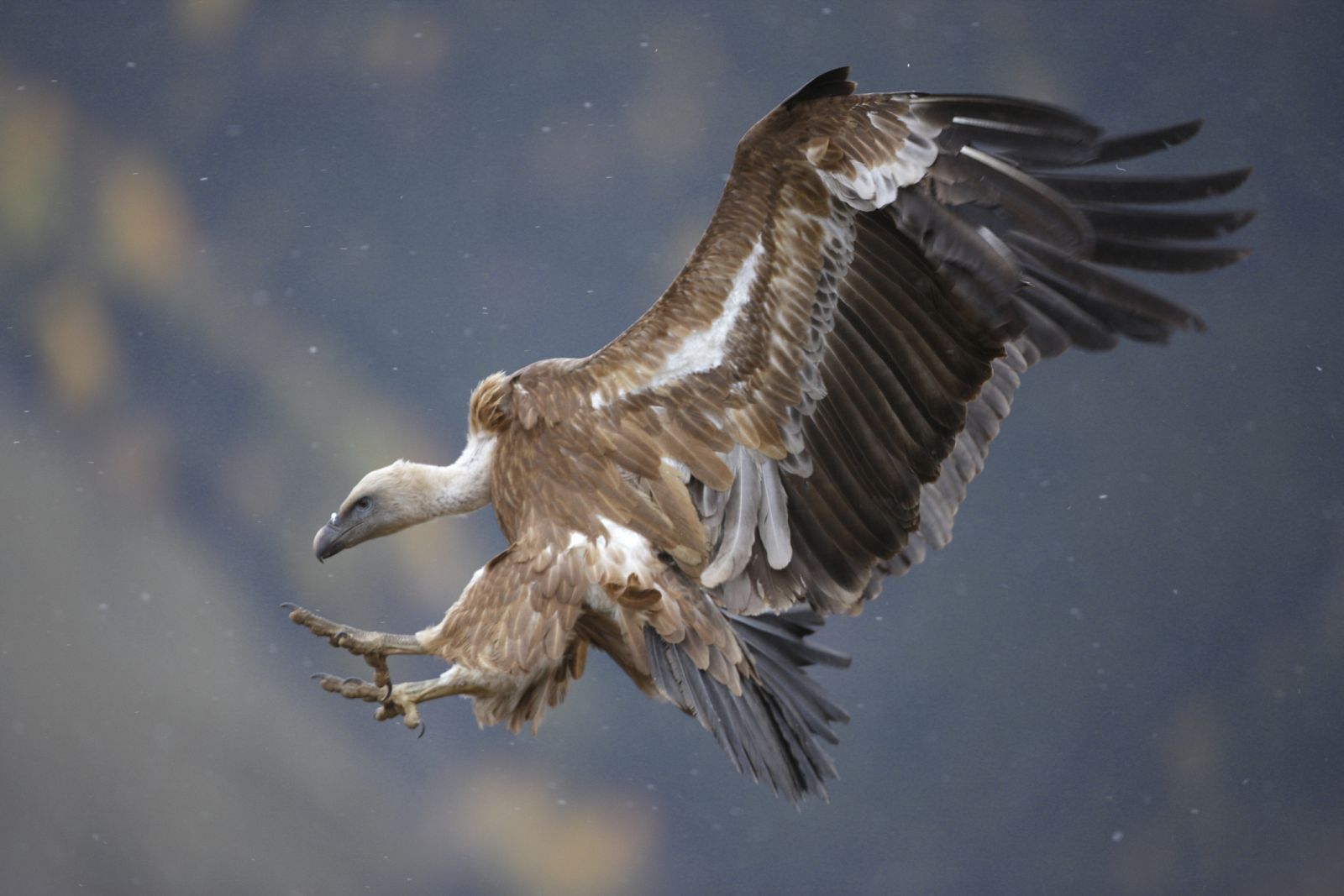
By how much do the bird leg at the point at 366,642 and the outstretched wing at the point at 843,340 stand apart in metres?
0.31

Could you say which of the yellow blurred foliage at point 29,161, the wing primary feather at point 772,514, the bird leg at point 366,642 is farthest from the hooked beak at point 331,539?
the yellow blurred foliage at point 29,161

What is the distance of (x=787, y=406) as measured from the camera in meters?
2.75

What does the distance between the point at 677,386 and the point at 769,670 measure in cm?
63

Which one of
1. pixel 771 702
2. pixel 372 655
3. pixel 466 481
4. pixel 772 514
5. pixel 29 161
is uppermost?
pixel 29 161

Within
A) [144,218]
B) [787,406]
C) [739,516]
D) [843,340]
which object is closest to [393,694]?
[739,516]

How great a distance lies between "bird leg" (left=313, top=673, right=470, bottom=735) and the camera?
241cm

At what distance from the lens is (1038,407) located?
4.60m

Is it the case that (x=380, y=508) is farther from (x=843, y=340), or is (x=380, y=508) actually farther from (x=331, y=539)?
(x=843, y=340)

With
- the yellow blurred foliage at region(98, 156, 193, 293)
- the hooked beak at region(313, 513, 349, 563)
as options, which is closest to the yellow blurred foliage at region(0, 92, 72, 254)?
the yellow blurred foliage at region(98, 156, 193, 293)

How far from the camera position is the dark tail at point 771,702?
2.62 metres

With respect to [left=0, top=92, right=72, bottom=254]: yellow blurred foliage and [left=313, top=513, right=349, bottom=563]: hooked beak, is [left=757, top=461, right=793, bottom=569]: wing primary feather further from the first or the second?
[left=0, top=92, right=72, bottom=254]: yellow blurred foliage

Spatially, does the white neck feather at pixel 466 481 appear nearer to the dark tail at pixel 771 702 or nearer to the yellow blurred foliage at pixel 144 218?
the dark tail at pixel 771 702

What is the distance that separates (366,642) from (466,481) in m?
0.51

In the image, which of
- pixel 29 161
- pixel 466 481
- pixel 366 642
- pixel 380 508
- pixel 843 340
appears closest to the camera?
pixel 366 642
